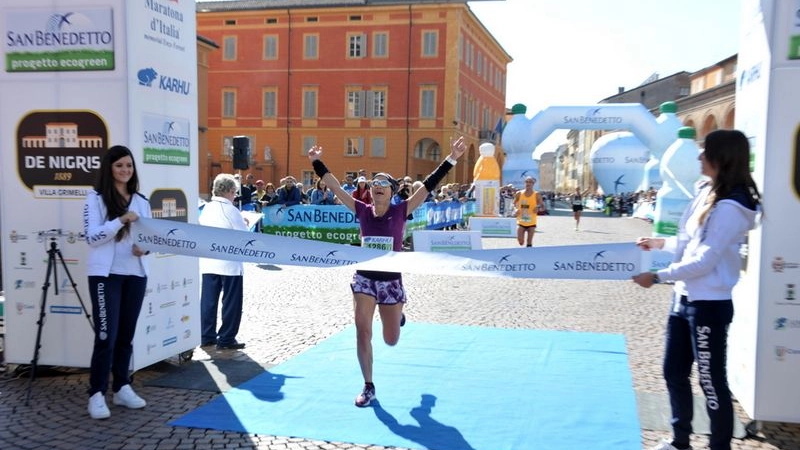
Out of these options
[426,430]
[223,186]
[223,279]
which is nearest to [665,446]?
[426,430]

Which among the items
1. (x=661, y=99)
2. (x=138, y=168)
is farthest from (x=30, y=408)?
(x=661, y=99)

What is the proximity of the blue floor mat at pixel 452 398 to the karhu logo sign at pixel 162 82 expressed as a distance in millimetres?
2697

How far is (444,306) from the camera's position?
Answer: 9773 mm

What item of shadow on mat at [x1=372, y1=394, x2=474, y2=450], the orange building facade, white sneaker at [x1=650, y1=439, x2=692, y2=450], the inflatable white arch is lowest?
shadow on mat at [x1=372, y1=394, x2=474, y2=450]

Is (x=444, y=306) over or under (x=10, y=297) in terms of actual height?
under

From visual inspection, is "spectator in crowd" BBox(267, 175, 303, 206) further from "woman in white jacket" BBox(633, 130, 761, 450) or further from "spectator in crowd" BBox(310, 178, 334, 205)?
"woman in white jacket" BBox(633, 130, 761, 450)

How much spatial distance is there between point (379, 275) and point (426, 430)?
1204 millimetres

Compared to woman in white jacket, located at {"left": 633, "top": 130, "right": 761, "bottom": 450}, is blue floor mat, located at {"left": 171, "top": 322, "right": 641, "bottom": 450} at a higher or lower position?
lower

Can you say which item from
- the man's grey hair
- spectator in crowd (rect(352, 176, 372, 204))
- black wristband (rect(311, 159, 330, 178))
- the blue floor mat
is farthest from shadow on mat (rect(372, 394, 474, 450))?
the man's grey hair

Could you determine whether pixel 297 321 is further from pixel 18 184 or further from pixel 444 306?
pixel 18 184

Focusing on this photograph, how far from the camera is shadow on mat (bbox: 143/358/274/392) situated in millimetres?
5805

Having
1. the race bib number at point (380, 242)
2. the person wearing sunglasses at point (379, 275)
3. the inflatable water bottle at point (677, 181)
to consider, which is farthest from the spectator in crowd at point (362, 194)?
the inflatable water bottle at point (677, 181)

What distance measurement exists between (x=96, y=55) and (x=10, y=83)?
87 centimetres

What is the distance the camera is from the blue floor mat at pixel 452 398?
4719 mm
